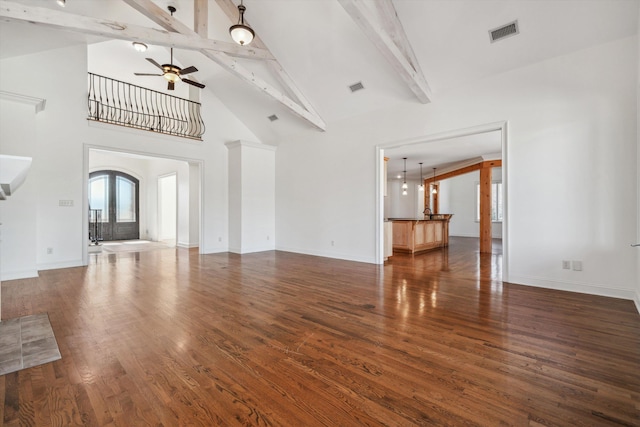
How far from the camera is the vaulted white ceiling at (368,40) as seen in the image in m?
3.51

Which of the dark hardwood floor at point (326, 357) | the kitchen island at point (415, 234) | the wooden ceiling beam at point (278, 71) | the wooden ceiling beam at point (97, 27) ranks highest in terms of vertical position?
the wooden ceiling beam at point (278, 71)

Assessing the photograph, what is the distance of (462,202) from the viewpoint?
13.2 m

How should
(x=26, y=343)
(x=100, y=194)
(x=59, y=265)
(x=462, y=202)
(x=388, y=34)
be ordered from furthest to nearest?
1. (x=462, y=202)
2. (x=100, y=194)
3. (x=59, y=265)
4. (x=388, y=34)
5. (x=26, y=343)

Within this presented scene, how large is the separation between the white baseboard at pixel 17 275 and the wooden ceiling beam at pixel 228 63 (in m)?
4.37

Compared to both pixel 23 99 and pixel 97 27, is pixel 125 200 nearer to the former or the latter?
pixel 23 99

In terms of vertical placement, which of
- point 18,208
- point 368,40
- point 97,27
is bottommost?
point 18,208

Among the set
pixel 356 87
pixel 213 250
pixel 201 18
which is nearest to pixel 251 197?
pixel 213 250

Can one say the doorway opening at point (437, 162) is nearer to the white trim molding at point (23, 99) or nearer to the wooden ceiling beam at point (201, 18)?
the wooden ceiling beam at point (201, 18)

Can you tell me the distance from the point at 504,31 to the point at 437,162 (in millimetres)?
6273

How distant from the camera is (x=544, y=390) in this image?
1705 mm

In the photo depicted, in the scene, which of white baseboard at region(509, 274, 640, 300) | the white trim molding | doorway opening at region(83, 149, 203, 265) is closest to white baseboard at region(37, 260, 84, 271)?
the white trim molding

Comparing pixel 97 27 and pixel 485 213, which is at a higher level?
pixel 97 27

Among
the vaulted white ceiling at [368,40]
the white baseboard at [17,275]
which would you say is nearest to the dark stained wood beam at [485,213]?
the vaulted white ceiling at [368,40]

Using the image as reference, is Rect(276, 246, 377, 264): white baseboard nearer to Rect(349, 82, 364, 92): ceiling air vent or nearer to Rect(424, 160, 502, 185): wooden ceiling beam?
Rect(349, 82, 364, 92): ceiling air vent
